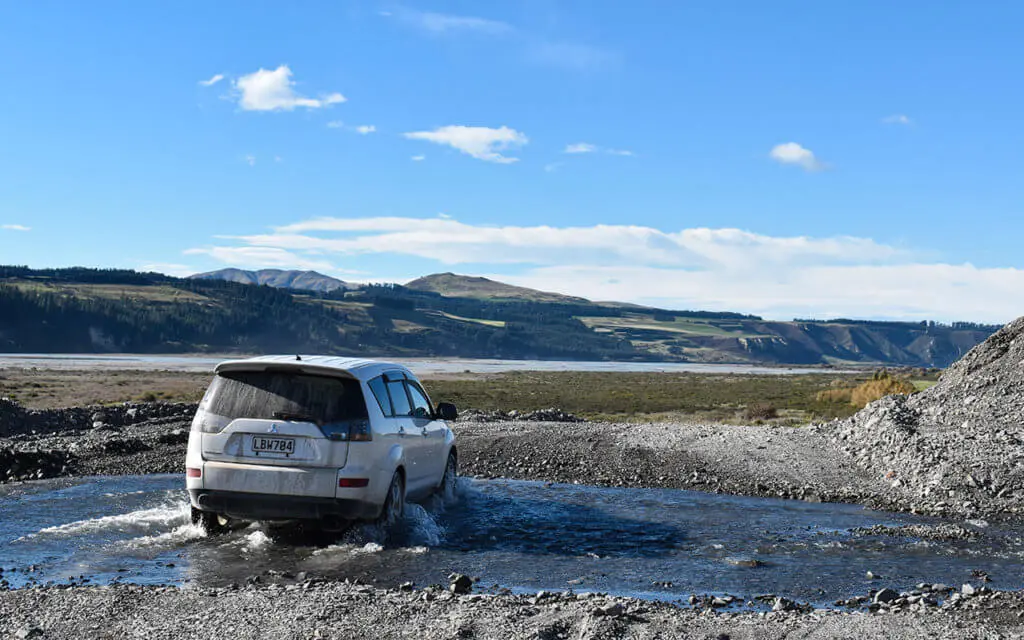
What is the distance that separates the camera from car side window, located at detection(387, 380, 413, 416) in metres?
11.1

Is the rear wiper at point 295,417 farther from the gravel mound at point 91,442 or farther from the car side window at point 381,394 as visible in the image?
the gravel mound at point 91,442

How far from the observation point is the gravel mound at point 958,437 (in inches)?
566

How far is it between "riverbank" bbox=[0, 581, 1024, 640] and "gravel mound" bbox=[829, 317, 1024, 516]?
738 centimetres

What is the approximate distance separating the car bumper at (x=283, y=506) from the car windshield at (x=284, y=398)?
0.87 meters

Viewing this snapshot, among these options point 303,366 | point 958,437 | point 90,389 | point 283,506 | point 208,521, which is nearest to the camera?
point 283,506

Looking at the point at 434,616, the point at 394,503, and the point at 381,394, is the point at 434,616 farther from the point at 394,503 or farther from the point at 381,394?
the point at 381,394

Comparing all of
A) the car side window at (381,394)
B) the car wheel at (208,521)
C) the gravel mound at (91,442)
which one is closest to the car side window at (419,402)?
the car side window at (381,394)

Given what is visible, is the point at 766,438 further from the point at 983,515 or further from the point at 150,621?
the point at 150,621

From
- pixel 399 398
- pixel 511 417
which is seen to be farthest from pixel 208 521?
pixel 511 417

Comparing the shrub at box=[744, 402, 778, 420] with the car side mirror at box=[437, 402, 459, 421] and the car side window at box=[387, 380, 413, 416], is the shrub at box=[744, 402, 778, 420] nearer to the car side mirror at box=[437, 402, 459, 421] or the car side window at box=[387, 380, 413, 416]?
the car side mirror at box=[437, 402, 459, 421]

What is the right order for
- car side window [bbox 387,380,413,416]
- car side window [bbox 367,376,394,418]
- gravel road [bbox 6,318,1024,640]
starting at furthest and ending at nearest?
car side window [bbox 387,380,413,416] → car side window [bbox 367,376,394,418] → gravel road [bbox 6,318,1024,640]

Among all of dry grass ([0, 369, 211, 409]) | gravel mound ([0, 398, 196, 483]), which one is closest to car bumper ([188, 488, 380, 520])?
gravel mound ([0, 398, 196, 483])

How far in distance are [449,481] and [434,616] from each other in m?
6.31

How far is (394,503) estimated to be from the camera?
10.6 m
